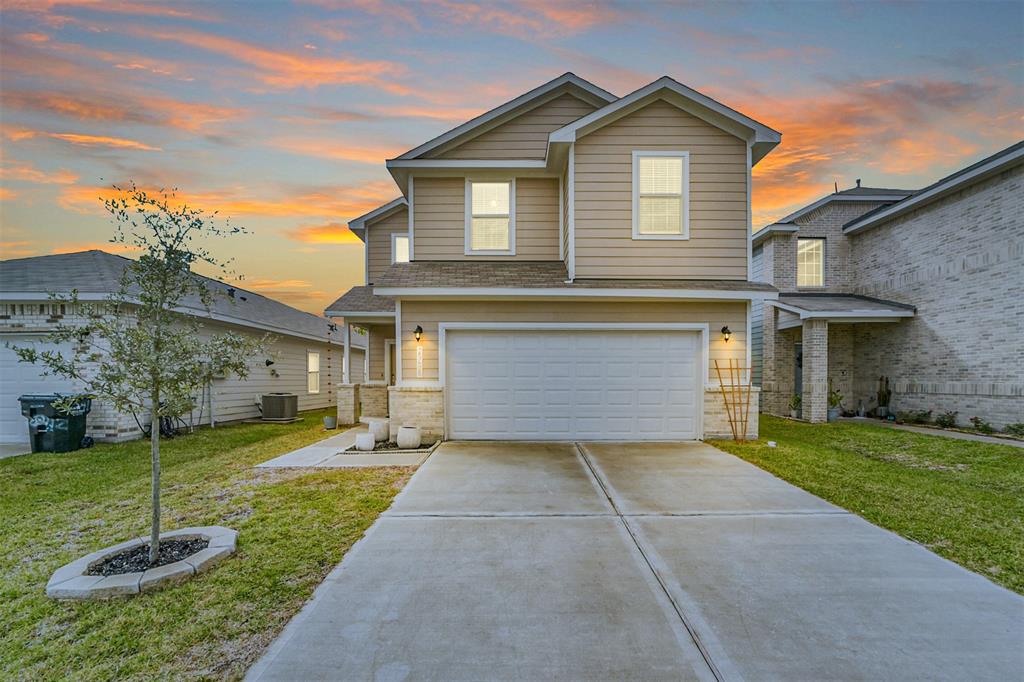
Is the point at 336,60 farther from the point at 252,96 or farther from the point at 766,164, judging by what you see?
the point at 766,164

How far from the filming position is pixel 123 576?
335 centimetres

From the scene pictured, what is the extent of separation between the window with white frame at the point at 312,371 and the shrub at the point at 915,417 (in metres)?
20.3

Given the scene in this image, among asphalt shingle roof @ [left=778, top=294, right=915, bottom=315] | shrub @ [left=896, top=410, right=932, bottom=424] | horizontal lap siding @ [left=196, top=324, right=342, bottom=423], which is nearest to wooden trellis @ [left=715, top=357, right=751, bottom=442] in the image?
asphalt shingle roof @ [left=778, top=294, right=915, bottom=315]

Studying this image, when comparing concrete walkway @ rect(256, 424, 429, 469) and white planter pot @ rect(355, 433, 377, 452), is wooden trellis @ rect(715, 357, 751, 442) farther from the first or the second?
white planter pot @ rect(355, 433, 377, 452)

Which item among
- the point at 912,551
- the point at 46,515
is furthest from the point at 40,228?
the point at 912,551

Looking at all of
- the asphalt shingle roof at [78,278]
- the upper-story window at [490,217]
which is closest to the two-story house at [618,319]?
the upper-story window at [490,217]

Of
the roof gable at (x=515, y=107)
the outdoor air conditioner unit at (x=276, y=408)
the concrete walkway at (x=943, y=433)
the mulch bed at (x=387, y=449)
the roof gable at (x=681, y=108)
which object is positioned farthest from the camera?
the outdoor air conditioner unit at (x=276, y=408)

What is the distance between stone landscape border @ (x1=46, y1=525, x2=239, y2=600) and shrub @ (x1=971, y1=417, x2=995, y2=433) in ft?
49.9

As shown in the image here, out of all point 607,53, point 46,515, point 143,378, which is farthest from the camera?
point 607,53

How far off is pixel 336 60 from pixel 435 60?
2.27 m

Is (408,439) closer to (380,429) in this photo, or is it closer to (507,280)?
(380,429)

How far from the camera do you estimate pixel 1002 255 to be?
406 inches

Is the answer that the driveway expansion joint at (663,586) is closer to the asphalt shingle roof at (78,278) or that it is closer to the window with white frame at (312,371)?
the asphalt shingle roof at (78,278)

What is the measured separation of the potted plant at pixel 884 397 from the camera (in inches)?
523
